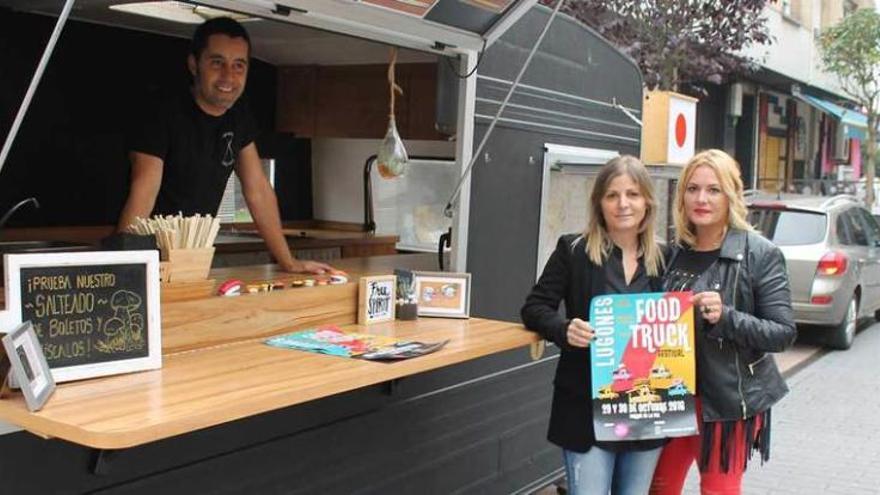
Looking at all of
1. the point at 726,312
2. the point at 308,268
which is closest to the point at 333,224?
the point at 308,268

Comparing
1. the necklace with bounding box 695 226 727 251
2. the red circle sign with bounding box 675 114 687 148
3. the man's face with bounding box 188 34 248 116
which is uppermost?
the red circle sign with bounding box 675 114 687 148

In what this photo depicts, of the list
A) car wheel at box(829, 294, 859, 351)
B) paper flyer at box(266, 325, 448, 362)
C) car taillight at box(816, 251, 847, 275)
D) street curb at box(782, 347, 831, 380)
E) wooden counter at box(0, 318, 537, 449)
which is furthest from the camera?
car wheel at box(829, 294, 859, 351)

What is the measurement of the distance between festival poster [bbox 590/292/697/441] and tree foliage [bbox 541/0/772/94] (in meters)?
6.84

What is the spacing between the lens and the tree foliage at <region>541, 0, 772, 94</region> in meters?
9.59

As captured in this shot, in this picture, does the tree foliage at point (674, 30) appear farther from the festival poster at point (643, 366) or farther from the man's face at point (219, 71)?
the festival poster at point (643, 366)

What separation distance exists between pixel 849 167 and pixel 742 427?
31264 mm

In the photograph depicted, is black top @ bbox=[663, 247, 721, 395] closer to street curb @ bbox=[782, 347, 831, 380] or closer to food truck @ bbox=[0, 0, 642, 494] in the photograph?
food truck @ bbox=[0, 0, 642, 494]

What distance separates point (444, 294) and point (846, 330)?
7459 millimetres

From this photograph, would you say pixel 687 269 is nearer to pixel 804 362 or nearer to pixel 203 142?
pixel 203 142

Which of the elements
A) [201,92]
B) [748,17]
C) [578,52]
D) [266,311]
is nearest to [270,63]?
[578,52]

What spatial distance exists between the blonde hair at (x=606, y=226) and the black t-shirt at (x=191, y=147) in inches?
61.4

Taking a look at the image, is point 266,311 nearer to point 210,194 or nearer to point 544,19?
point 210,194

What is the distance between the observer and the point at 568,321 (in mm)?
3107

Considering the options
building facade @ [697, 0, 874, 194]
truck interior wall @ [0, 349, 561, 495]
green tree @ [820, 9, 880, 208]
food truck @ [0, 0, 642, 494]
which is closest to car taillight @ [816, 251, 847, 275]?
food truck @ [0, 0, 642, 494]
